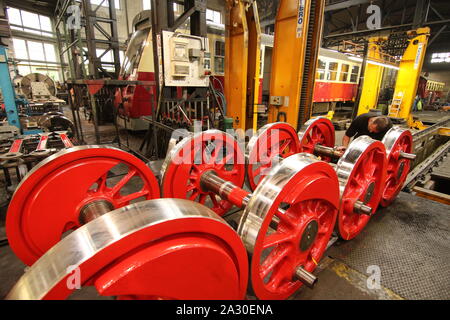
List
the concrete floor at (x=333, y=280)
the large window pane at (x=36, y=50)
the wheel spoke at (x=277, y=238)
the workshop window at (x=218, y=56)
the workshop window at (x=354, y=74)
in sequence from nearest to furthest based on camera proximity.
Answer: the wheel spoke at (x=277, y=238), the concrete floor at (x=333, y=280), the workshop window at (x=218, y=56), the workshop window at (x=354, y=74), the large window pane at (x=36, y=50)

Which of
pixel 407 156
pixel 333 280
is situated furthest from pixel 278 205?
pixel 407 156

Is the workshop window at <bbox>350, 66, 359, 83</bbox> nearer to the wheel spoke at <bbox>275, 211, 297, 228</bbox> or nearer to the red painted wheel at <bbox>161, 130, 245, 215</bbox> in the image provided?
the red painted wheel at <bbox>161, 130, 245, 215</bbox>

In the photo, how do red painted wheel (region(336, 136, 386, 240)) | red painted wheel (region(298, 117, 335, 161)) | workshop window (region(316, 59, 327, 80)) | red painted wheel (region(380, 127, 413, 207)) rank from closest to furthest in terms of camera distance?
red painted wheel (region(336, 136, 386, 240)), red painted wheel (region(380, 127, 413, 207)), red painted wheel (region(298, 117, 335, 161)), workshop window (region(316, 59, 327, 80))

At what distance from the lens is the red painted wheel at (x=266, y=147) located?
2.44m

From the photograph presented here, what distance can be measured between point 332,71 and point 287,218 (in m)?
9.58

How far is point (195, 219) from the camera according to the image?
0.78 m

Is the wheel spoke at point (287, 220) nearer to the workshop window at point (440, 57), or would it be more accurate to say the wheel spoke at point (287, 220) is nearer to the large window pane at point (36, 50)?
the large window pane at point (36, 50)

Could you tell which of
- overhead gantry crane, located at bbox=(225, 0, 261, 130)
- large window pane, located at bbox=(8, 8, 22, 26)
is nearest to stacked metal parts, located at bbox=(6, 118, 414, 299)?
overhead gantry crane, located at bbox=(225, 0, 261, 130)

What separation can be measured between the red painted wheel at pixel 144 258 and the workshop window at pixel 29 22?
18069 millimetres

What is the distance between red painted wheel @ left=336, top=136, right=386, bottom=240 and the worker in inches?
30.5

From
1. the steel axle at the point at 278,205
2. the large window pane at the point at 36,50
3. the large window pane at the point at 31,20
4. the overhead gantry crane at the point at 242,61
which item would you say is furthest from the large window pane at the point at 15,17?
the steel axle at the point at 278,205

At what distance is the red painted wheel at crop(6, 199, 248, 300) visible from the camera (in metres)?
0.63
